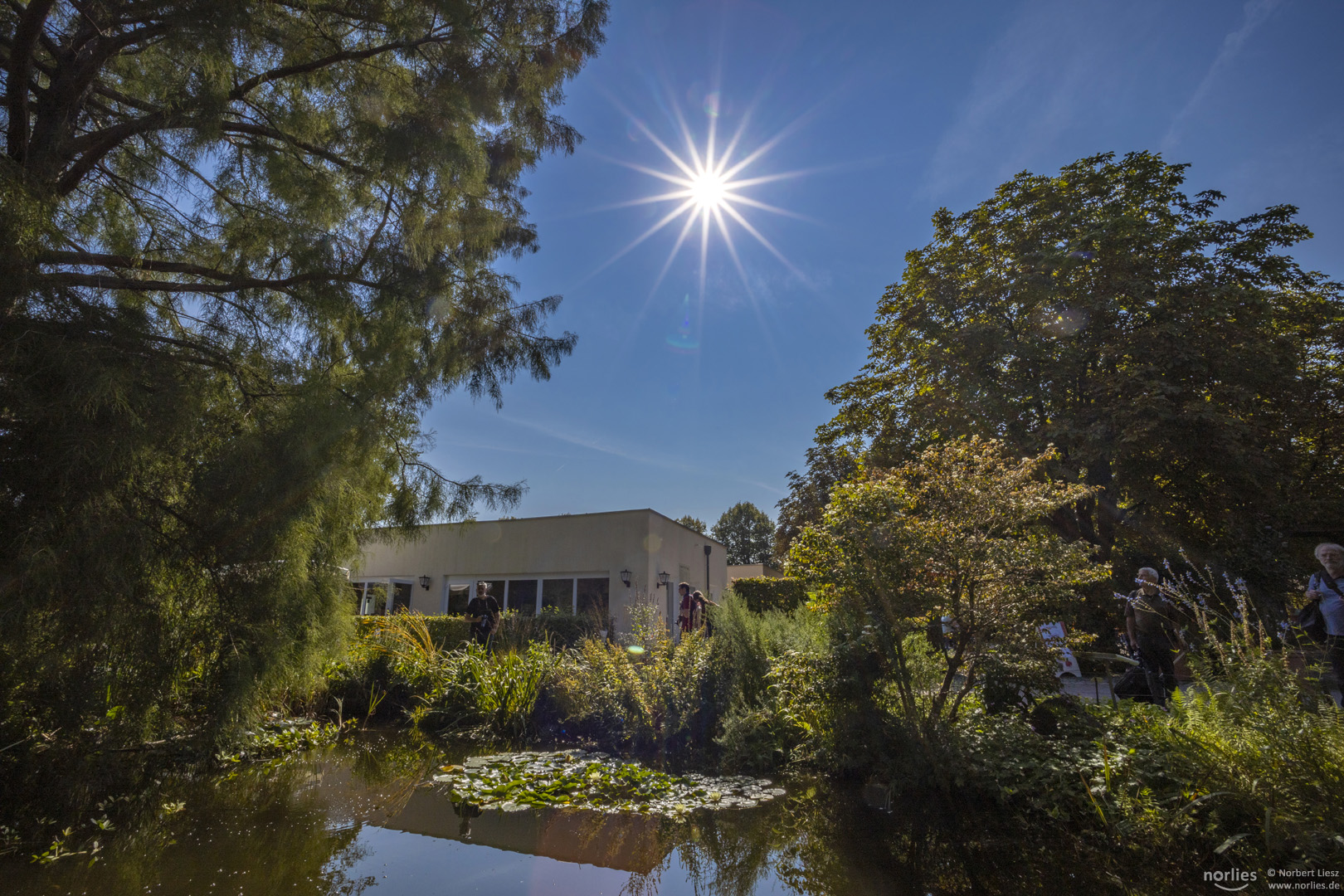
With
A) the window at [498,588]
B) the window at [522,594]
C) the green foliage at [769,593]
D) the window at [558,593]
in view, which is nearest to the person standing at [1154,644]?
the green foliage at [769,593]

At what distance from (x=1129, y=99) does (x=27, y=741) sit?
1113 centimetres

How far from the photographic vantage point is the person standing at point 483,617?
902 centimetres

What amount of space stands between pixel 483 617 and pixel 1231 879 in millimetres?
8555

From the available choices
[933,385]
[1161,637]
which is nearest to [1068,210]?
[933,385]

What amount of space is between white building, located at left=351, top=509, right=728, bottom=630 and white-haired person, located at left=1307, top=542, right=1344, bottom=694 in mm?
10905

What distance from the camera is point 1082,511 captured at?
12.0 metres

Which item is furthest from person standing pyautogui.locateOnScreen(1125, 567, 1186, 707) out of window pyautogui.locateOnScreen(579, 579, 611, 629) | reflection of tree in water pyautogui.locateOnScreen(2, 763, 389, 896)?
window pyautogui.locateOnScreen(579, 579, 611, 629)

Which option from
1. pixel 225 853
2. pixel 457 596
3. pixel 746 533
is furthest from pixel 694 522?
pixel 225 853

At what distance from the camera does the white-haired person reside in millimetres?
4562

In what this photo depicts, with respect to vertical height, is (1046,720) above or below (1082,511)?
below

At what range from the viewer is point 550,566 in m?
14.9

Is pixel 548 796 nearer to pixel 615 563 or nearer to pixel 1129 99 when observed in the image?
pixel 1129 99

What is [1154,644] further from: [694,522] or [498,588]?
[694,522]

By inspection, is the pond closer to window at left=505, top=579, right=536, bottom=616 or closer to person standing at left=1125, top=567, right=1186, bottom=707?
person standing at left=1125, top=567, right=1186, bottom=707
